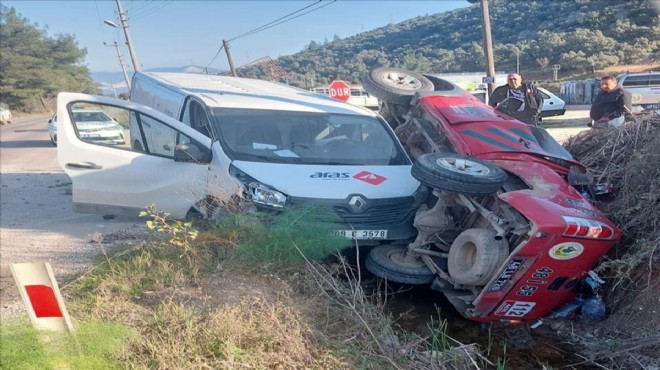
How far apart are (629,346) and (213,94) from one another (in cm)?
480

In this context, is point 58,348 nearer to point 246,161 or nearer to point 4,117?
→ point 246,161

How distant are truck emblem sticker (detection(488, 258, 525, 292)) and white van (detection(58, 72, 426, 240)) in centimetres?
97

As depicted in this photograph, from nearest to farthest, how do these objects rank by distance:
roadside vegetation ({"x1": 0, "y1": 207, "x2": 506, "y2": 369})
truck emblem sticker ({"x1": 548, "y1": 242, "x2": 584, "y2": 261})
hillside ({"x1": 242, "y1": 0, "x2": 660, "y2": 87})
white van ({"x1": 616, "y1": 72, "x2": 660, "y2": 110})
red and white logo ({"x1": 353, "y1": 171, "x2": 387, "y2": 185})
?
1. roadside vegetation ({"x1": 0, "y1": 207, "x2": 506, "y2": 369})
2. truck emblem sticker ({"x1": 548, "y1": 242, "x2": 584, "y2": 261})
3. red and white logo ({"x1": 353, "y1": 171, "x2": 387, "y2": 185})
4. white van ({"x1": 616, "y1": 72, "x2": 660, "y2": 110})
5. hillside ({"x1": 242, "y1": 0, "x2": 660, "y2": 87})

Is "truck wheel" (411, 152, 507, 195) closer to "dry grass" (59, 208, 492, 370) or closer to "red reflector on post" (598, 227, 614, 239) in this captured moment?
"red reflector on post" (598, 227, 614, 239)

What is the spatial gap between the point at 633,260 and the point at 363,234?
2.04 meters

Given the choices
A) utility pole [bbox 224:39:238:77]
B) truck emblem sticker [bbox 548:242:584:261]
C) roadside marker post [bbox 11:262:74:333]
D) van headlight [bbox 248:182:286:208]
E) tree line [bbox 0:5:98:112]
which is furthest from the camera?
tree line [bbox 0:5:98:112]

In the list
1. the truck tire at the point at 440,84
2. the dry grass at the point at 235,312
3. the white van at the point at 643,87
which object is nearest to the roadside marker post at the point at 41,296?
the dry grass at the point at 235,312

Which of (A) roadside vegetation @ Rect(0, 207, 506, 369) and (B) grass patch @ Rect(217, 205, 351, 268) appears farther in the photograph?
(B) grass patch @ Rect(217, 205, 351, 268)

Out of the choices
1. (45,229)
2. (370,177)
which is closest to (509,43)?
(370,177)

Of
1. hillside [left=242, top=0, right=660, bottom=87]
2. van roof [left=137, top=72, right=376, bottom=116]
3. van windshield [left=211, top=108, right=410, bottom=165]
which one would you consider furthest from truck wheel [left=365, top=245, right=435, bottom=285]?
hillside [left=242, top=0, right=660, bottom=87]

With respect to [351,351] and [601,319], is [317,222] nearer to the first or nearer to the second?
[351,351]

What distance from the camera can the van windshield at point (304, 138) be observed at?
5.30 meters

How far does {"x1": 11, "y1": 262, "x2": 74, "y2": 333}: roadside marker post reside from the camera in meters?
2.56

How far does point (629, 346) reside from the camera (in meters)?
3.61
